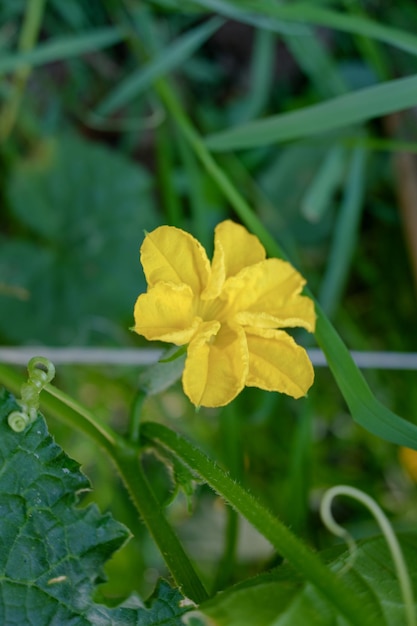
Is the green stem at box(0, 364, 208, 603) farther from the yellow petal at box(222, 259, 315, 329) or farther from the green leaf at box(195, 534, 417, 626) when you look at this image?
the yellow petal at box(222, 259, 315, 329)

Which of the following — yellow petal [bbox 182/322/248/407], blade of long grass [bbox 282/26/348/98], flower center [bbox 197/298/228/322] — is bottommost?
yellow petal [bbox 182/322/248/407]

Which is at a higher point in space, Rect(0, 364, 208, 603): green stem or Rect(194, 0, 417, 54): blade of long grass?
Rect(194, 0, 417, 54): blade of long grass

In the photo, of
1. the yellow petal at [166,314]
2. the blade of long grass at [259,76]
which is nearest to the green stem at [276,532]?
the yellow petal at [166,314]

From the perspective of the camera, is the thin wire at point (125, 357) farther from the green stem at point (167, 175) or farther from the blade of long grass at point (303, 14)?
the blade of long grass at point (303, 14)

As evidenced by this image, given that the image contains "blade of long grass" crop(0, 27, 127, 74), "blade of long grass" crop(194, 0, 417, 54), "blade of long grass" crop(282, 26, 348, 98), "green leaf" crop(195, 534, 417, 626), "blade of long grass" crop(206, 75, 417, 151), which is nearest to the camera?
"green leaf" crop(195, 534, 417, 626)

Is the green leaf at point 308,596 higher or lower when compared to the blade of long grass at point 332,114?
lower

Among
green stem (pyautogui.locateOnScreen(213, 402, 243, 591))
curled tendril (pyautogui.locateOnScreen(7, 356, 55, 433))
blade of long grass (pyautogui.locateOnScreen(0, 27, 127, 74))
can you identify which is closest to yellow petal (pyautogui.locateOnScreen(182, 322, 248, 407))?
curled tendril (pyautogui.locateOnScreen(7, 356, 55, 433))

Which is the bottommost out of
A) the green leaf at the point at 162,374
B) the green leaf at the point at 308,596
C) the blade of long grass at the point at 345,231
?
the green leaf at the point at 308,596
